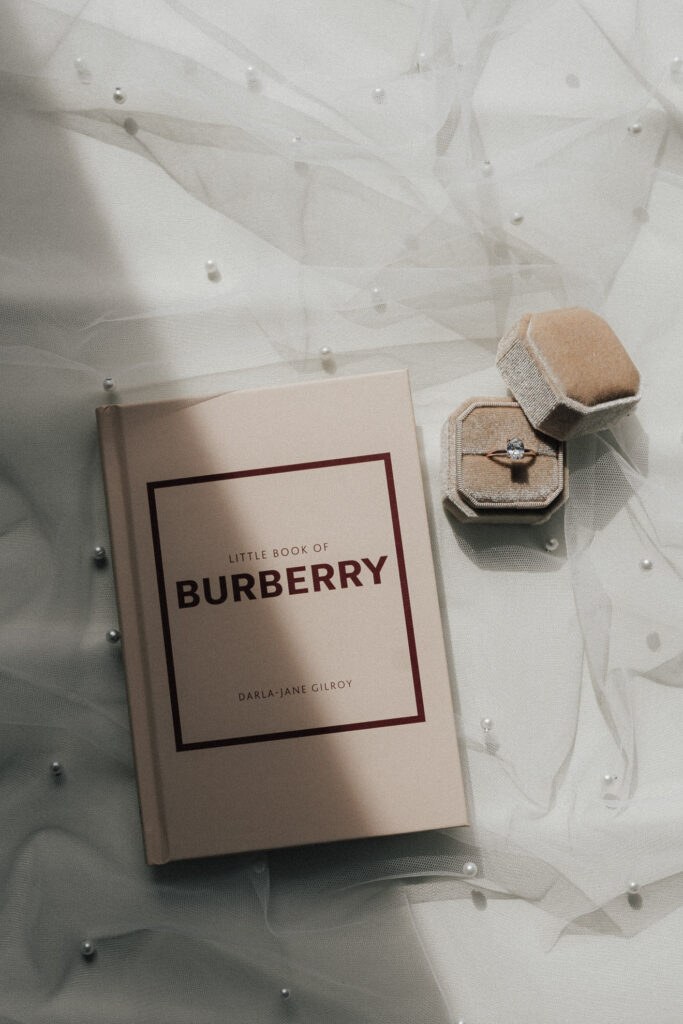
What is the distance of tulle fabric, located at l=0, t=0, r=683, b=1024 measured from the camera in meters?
0.98

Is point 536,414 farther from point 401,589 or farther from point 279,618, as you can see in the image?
point 279,618

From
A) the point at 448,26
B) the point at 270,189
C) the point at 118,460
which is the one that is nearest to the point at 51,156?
the point at 270,189

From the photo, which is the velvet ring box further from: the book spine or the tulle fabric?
the book spine

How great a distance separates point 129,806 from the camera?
983 millimetres

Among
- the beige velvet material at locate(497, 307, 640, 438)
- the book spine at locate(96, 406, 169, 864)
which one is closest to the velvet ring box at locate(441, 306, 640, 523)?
the beige velvet material at locate(497, 307, 640, 438)

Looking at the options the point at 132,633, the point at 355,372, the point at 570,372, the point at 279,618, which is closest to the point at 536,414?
the point at 570,372

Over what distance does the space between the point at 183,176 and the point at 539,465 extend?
50 cm

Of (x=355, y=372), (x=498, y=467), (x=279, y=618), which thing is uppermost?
(x=355, y=372)

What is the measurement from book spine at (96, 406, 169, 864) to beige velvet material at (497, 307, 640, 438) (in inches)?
16.7

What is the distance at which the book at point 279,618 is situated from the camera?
952 millimetres

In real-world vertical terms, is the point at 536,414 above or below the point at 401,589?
above

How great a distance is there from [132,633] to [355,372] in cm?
37

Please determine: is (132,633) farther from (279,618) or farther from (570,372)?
(570,372)

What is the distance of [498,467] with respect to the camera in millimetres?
957
